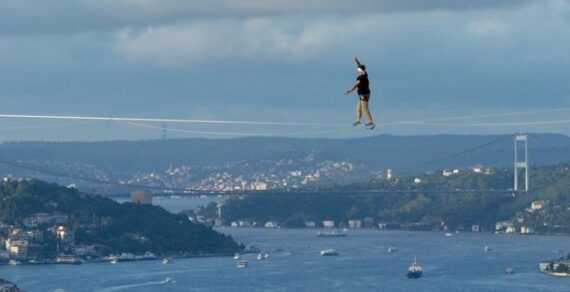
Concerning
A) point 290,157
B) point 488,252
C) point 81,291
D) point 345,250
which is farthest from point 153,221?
point 290,157

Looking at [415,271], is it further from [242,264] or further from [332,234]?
[332,234]

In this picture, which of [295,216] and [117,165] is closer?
[295,216]

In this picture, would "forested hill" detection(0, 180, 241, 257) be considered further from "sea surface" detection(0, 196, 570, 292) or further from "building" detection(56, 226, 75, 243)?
"sea surface" detection(0, 196, 570, 292)

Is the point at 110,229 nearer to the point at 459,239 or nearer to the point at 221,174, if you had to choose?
the point at 459,239

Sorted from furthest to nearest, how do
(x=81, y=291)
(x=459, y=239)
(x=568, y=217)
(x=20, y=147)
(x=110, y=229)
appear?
1. (x=20, y=147)
2. (x=568, y=217)
3. (x=459, y=239)
4. (x=110, y=229)
5. (x=81, y=291)

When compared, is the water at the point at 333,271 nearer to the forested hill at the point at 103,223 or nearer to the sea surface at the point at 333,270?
the sea surface at the point at 333,270

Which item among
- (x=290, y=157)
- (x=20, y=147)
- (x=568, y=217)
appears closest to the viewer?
(x=568, y=217)
